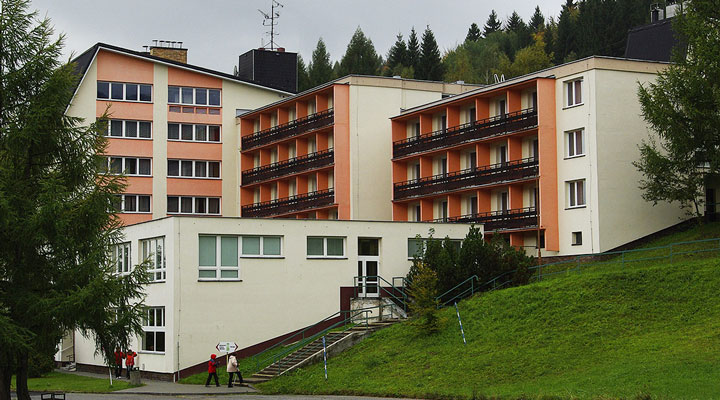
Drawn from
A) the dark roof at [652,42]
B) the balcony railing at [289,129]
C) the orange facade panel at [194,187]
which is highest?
the dark roof at [652,42]

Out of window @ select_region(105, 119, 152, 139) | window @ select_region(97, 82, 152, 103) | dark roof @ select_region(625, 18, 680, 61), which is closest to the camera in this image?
window @ select_region(97, 82, 152, 103)

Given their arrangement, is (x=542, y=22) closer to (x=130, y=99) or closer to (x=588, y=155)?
(x=130, y=99)

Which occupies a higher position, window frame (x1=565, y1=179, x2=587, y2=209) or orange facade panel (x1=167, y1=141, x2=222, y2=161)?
orange facade panel (x1=167, y1=141, x2=222, y2=161)

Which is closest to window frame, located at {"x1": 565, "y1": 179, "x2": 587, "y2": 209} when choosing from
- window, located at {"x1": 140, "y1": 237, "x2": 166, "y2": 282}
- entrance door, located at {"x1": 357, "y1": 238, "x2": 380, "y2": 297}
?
entrance door, located at {"x1": 357, "y1": 238, "x2": 380, "y2": 297}

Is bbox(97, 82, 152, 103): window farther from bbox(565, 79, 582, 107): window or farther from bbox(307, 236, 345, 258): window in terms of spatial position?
bbox(565, 79, 582, 107): window

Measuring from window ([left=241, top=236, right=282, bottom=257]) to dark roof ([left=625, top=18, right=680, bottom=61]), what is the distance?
3958cm

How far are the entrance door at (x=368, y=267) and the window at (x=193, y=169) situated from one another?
32392 millimetres

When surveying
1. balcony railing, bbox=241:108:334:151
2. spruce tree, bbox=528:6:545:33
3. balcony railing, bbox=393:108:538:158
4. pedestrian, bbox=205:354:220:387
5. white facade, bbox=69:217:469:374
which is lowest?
pedestrian, bbox=205:354:220:387

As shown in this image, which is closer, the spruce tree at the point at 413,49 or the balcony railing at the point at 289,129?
the balcony railing at the point at 289,129

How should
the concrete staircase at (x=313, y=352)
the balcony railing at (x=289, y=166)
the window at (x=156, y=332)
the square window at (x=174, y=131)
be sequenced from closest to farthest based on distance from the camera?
1. the concrete staircase at (x=313, y=352)
2. the window at (x=156, y=332)
3. the balcony railing at (x=289, y=166)
4. the square window at (x=174, y=131)

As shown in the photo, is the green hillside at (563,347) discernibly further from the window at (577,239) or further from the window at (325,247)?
the window at (577,239)

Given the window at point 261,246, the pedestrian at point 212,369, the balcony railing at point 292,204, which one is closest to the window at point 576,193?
the window at point 261,246

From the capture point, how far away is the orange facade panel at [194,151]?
7699 cm

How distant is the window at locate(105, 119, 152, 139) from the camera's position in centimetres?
7500
